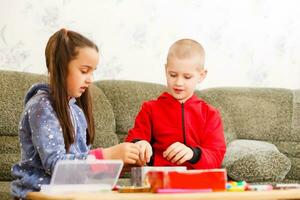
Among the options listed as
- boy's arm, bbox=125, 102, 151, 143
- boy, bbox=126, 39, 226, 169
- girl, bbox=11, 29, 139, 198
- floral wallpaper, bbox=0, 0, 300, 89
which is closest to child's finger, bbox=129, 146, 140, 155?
girl, bbox=11, 29, 139, 198

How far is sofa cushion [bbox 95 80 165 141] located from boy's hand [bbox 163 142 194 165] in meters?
1.14

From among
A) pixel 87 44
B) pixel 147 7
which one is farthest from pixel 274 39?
pixel 87 44

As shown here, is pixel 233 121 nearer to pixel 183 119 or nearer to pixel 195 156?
pixel 183 119

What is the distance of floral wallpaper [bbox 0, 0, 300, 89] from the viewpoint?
3258 millimetres

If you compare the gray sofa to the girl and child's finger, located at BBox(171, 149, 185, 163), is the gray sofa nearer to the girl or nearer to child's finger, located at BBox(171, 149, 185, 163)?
the girl

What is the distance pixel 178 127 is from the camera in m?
2.22

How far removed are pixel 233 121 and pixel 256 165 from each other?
26.0 inches

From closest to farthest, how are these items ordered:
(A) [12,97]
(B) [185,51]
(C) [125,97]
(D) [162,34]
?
(B) [185,51], (A) [12,97], (C) [125,97], (D) [162,34]

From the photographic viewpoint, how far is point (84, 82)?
6.00ft

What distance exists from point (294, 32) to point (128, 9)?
1073 millimetres

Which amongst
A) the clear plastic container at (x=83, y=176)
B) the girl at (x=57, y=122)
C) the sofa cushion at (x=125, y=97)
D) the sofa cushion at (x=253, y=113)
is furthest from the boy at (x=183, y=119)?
the sofa cushion at (x=253, y=113)

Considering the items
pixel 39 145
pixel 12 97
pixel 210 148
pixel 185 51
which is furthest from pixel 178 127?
pixel 12 97

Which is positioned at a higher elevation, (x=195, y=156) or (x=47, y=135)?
(x=47, y=135)

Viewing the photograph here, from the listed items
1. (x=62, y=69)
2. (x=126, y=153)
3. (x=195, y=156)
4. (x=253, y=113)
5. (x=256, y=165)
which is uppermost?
(x=62, y=69)
